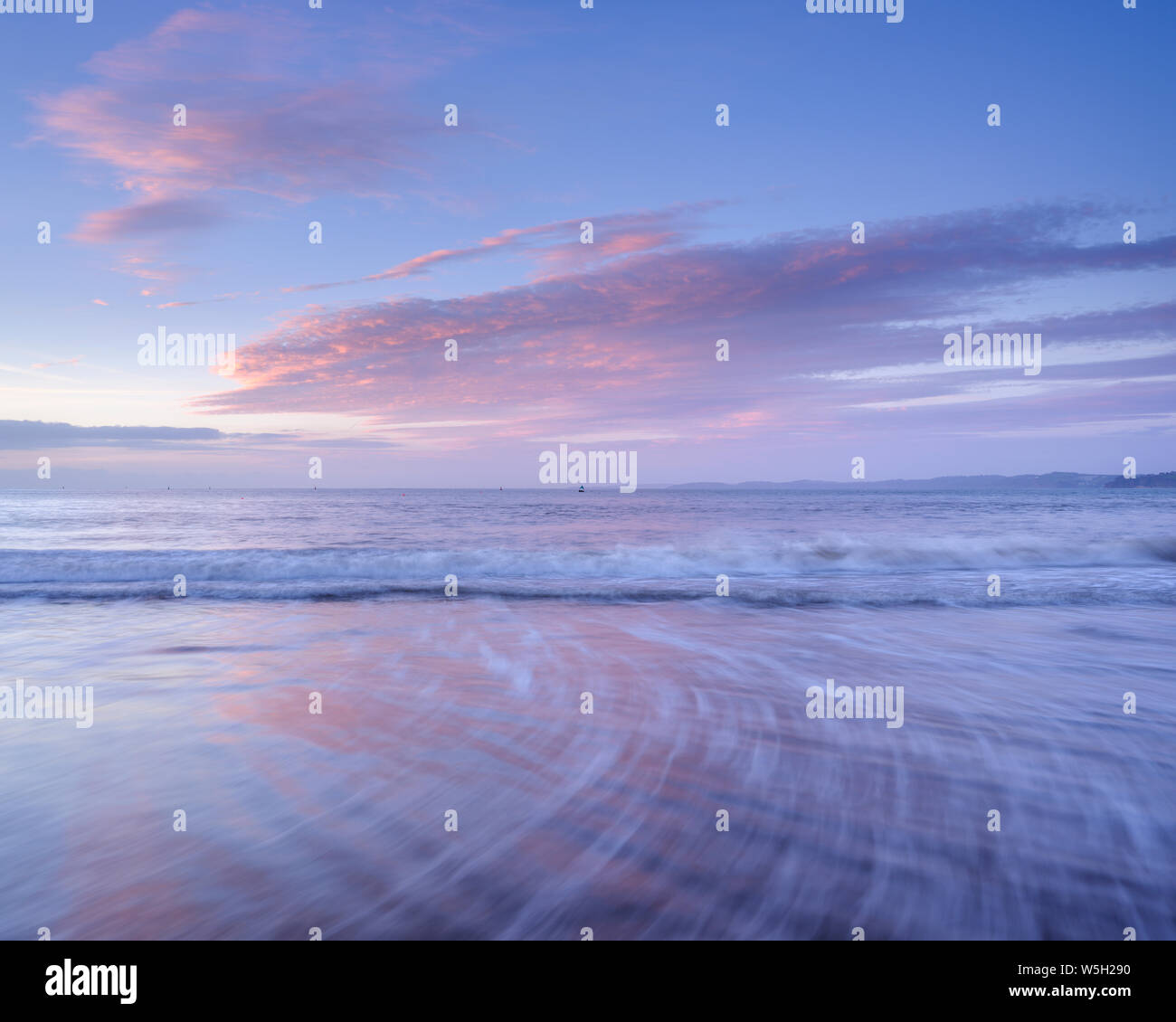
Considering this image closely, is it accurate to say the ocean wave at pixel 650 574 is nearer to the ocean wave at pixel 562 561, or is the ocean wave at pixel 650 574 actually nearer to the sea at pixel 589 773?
the ocean wave at pixel 562 561

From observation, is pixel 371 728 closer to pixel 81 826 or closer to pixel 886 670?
pixel 81 826

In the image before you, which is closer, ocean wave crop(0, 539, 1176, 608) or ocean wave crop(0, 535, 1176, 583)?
ocean wave crop(0, 539, 1176, 608)

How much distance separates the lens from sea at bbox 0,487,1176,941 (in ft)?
10.1

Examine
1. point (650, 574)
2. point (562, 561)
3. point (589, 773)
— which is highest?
point (562, 561)

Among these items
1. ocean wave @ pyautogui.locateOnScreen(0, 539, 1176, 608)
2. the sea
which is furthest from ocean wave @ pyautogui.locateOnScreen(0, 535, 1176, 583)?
the sea

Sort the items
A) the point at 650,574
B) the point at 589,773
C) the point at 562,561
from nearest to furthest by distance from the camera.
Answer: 1. the point at 589,773
2. the point at 650,574
3. the point at 562,561

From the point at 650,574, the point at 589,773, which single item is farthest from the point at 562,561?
the point at 589,773

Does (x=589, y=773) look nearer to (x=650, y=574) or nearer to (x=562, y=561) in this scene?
(x=650, y=574)

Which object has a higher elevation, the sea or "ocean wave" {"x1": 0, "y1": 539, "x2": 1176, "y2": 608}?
"ocean wave" {"x1": 0, "y1": 539, "x2": 1176, "y2": 608}

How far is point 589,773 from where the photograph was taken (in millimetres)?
4566

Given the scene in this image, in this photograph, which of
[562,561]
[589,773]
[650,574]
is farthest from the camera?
[562,561]

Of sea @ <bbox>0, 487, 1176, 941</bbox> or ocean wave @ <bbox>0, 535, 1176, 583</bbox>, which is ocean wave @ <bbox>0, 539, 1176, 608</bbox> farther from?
sea @ <bbox>0, 487, 1176, 941</bbox>

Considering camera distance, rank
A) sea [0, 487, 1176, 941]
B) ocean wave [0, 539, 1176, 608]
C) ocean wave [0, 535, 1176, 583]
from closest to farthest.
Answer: sea [0, 487, 1176, 941]
ocean wave [0, 539, 1176, 608]
ocean wave [0, 535, 1176, 583]

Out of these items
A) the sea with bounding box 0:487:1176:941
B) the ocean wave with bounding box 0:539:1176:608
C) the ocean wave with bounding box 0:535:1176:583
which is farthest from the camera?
the ocean wave with bounding box 0:535:1176:583
